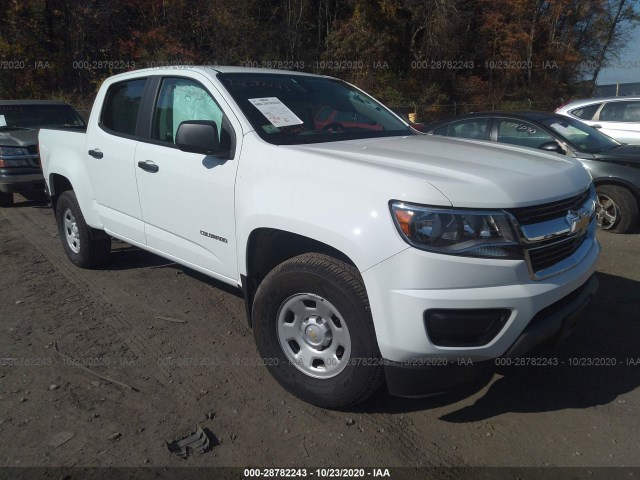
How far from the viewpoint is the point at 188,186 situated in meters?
3.55

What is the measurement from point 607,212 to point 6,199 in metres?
9.07

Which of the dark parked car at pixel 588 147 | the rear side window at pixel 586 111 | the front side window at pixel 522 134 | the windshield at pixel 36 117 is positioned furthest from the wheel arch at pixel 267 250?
the rear side window at pixel 586 111

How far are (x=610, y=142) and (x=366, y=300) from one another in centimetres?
612

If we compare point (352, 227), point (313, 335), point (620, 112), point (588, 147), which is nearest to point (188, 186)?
point (313, 335)

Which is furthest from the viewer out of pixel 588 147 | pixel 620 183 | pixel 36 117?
pixel 36 117

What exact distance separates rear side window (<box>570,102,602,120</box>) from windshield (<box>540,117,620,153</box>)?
10.1 feet

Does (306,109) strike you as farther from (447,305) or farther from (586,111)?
(586,111)

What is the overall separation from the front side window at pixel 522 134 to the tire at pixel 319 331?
200 inches

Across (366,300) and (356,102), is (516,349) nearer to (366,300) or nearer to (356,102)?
(366,300)

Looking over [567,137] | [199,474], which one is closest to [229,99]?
[199,474]

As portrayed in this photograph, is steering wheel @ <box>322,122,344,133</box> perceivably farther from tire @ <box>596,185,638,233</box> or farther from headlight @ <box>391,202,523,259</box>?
tire @ <box>596,185,638,233</box>

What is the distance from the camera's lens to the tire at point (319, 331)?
2648mm

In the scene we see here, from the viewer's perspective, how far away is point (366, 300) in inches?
102

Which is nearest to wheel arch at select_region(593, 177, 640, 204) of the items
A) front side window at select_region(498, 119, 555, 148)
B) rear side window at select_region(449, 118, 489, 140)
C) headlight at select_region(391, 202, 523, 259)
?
front side window at select_region(498, 119, 555, 148)
